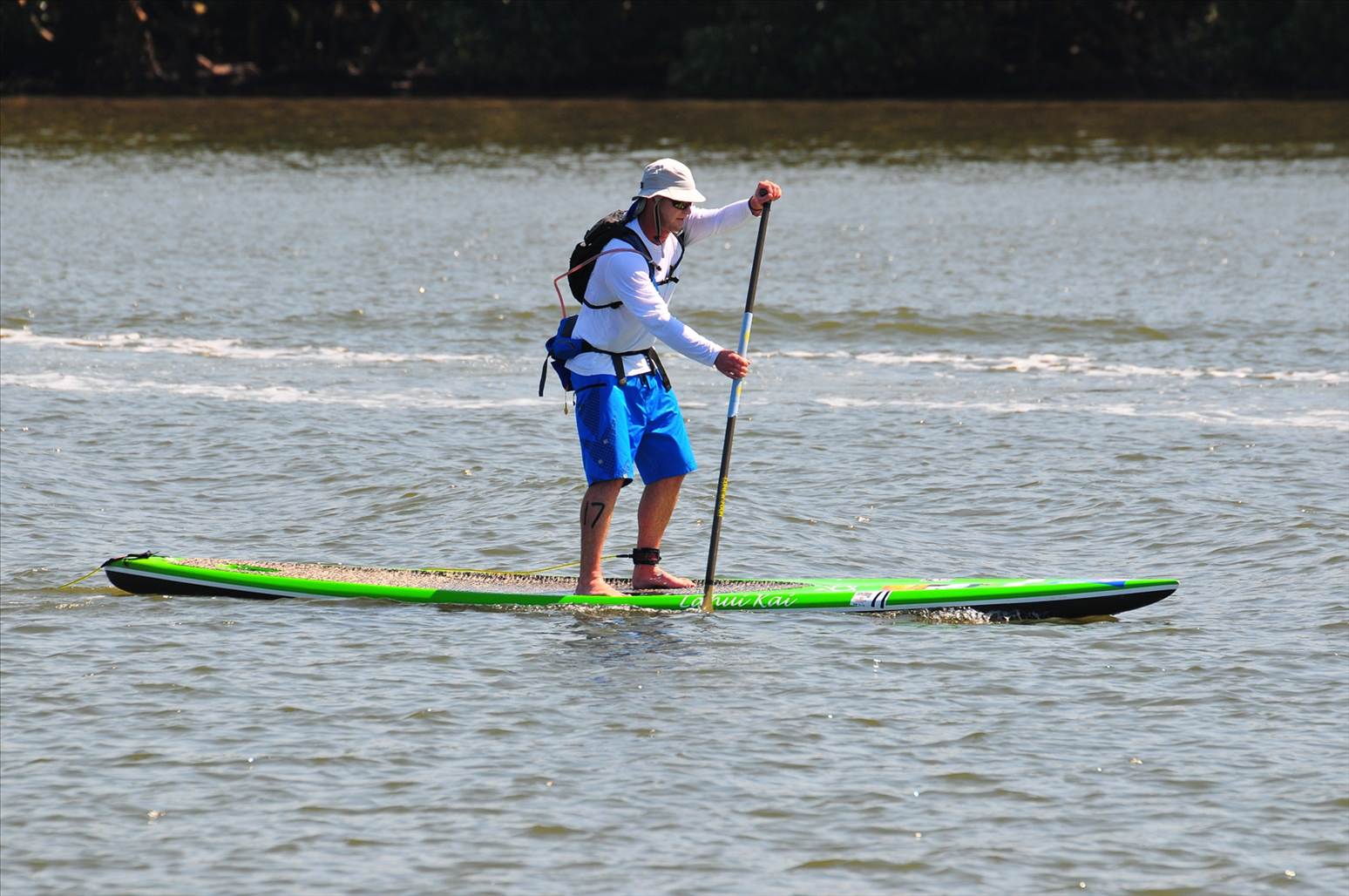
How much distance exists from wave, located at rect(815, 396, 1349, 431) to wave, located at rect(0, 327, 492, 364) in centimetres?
474

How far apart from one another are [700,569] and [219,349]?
10.7 metres

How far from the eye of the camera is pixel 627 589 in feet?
34.2

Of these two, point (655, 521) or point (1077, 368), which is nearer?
point (655, 521)

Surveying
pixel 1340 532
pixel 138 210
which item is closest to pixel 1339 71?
pixel 138 210

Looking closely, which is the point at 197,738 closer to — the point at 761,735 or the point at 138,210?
the point at 761,735

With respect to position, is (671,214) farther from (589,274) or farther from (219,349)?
(219,349)

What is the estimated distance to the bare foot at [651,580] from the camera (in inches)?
408

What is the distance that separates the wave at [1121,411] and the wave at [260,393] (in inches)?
117

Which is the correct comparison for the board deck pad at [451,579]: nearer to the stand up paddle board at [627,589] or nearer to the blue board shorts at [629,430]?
the stand up paddle board at [627,589]

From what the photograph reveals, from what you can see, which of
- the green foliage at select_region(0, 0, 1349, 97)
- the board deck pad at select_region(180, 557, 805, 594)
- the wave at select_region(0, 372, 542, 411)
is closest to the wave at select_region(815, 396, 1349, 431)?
the wave at select_region(0, 372, 542, 411)

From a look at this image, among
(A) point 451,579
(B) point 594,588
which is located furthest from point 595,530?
(A) point 451,579

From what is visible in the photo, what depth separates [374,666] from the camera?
928cm

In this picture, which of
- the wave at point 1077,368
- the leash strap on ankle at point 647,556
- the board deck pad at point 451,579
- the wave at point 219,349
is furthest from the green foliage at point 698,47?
the leash strap on ankle at point 647,556

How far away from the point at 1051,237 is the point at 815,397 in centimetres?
1462
